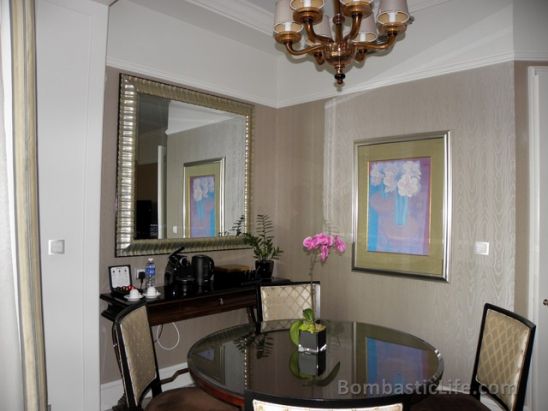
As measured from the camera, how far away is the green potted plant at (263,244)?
3.76 m

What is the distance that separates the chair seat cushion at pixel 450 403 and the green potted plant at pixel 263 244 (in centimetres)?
185

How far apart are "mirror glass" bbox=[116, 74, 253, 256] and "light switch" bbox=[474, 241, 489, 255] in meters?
1.98

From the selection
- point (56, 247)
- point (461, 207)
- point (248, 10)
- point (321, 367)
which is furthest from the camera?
point (248, 10)

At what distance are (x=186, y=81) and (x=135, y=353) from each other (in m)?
2.31

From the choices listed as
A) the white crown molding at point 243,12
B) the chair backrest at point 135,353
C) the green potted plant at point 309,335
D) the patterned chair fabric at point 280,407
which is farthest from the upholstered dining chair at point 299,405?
the white crown molding at point 243,12

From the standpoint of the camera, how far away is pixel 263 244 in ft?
12.8

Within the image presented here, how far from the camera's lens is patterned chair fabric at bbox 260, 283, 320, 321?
2889 mm

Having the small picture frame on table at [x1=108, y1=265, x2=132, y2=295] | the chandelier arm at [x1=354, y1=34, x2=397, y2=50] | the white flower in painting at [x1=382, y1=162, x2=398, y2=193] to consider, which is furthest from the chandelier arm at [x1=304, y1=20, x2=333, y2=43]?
the small picture frame on table at [x1=108, y1=265, x2=132, y2=295]

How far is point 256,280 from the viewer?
141 inches

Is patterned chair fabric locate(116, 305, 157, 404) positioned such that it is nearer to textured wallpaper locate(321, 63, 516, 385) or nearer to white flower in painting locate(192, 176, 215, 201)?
white flower in painting locate(192, 176, 215, 201)

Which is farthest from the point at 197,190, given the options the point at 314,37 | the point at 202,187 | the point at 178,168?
the point at 314,37

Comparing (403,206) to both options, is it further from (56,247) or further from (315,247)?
(56,247)

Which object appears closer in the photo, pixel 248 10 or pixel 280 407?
pixel 280 407

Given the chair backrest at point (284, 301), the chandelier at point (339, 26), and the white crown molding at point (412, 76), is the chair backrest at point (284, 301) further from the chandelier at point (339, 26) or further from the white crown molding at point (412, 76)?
the white crown molding at point (412, 76)
